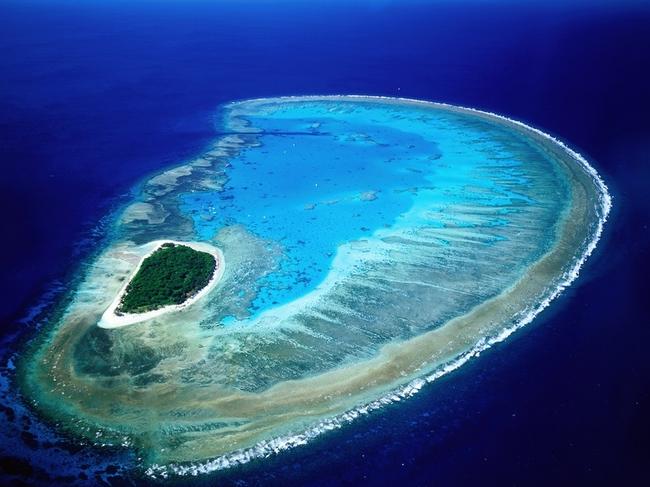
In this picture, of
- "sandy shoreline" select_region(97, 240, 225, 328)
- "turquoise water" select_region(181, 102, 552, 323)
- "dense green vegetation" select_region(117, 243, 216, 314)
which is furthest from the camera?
"turquoise water" select_region(181, 102, 552, 323)

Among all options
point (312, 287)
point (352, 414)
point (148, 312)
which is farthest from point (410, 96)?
point (352, 414)

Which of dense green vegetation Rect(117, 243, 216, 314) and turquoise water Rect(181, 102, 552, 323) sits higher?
turquoise water Rect(181, 102, 552, 323)

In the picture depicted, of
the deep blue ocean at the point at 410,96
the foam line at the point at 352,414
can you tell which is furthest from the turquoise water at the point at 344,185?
the deep blue ocean at the point at 410,96

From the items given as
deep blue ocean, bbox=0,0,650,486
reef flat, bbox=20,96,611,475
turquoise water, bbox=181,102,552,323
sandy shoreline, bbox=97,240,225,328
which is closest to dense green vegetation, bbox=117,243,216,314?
sandy shoreline, bbox=97,240,225,328

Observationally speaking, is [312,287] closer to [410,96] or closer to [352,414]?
[352,414]

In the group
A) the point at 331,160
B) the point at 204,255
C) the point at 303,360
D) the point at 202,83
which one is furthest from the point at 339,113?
the point at 303,360

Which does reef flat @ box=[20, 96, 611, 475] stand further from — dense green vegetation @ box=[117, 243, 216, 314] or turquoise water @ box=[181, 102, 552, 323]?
dense green vegetation @ box=[117, 243, 216, 314]

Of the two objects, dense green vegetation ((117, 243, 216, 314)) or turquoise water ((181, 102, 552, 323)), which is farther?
turquoise water ((181, 102, 552, 323))
